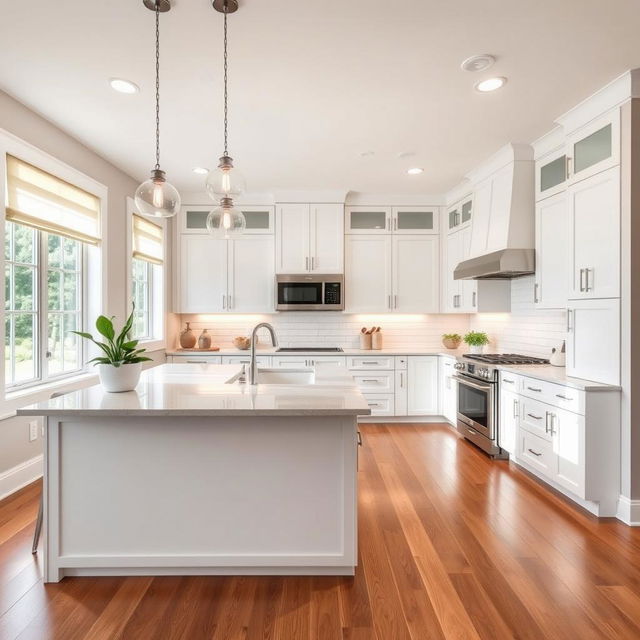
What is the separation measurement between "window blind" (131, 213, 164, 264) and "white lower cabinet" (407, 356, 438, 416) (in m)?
3.09

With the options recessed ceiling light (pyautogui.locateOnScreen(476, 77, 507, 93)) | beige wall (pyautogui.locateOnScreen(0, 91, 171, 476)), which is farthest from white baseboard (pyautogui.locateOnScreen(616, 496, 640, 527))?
beige wall (pyautogui.locateOnScreen(0, 91, 171, 476))

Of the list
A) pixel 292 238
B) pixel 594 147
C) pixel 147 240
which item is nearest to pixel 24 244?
pixel 147 240

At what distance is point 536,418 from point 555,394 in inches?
12.5

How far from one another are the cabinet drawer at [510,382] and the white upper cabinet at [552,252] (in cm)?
61

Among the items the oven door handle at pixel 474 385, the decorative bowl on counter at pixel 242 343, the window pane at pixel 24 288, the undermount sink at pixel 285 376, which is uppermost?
the window pane at pixel 24 288

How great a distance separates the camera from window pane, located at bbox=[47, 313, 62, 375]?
3.52 meters

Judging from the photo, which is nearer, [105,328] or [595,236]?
[105,328]

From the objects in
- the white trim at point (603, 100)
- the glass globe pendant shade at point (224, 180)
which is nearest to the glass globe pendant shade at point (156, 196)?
the glass globe pendant shade at point (224, 180)

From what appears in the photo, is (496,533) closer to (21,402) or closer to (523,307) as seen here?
(523,307)

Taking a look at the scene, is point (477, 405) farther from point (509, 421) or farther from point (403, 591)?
point (403, 591)

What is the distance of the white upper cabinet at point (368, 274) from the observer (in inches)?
215

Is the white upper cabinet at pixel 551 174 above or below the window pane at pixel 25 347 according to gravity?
above

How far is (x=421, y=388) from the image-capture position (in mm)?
5141

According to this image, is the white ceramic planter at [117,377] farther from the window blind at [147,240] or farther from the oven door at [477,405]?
the oven door at [477,405]
